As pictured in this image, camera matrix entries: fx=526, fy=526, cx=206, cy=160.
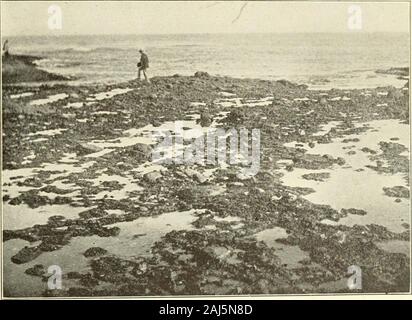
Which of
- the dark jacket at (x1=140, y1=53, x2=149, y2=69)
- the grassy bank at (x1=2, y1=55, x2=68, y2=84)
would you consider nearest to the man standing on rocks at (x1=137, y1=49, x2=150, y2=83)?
the dark jacket at (x1=140, y1=53, x2=149, y2=69)

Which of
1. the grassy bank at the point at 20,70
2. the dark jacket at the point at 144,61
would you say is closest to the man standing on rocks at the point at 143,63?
the dark jacket at the point at 144,61

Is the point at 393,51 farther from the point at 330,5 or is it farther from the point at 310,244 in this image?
the point at 310,244

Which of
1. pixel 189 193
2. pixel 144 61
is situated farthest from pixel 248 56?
pixel 189 193

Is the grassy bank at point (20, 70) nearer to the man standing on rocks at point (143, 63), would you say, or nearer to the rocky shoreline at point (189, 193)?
the rocky shoreline at point (189, 193)

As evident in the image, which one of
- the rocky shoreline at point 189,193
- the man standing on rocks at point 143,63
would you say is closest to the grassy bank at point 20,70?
the rocky shoreline at point 189,193

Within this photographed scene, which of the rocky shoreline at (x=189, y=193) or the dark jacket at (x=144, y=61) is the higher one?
the dark jacket at (x=144, y=61)

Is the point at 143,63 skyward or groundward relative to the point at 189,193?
skyward

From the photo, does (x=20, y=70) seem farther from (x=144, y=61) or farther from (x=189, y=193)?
(x=189, y=193)
